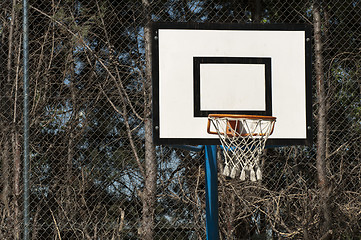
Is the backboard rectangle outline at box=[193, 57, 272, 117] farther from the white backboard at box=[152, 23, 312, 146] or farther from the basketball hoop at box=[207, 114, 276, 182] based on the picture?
the basketball hoop at box=[207, 114, 276, 182]

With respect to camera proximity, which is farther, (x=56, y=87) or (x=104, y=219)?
(x=56, y=87)

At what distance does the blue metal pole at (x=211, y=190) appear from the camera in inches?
136

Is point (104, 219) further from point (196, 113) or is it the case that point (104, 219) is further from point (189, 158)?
point (196, 113)

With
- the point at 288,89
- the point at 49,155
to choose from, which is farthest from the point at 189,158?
the point at 288,89

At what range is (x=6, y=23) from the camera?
4766 millimetres

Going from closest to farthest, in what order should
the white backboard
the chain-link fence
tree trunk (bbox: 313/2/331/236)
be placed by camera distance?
the white backboard → the chain-link fence → tree trunk (bbox: 313/2/331/236)

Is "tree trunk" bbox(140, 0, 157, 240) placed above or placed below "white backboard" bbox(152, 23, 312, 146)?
below

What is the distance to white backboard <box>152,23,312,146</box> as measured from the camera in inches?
131

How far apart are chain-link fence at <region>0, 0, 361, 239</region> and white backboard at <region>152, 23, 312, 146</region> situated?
1.02 metres

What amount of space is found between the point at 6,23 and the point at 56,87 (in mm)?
713

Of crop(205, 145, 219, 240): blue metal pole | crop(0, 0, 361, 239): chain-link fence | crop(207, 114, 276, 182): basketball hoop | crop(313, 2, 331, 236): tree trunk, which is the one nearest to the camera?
crop(207, 114, 276, 182): basketball hoop

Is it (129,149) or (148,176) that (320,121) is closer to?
(148,176)

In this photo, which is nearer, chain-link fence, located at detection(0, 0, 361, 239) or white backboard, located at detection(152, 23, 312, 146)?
white backboard, located at detection(152, 23, 312, 146)

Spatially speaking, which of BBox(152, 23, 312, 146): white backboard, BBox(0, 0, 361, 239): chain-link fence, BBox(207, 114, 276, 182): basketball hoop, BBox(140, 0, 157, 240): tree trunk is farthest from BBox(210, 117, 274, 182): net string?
BBox(140, 0, 157, 240): tree trunk
